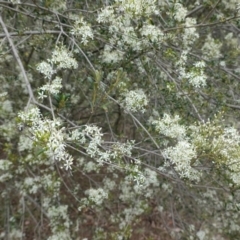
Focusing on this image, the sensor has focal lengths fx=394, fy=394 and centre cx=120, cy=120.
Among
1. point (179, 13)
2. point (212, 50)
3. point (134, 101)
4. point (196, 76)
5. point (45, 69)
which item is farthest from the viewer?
point (212, 50)

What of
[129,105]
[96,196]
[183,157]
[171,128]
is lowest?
[96,196]

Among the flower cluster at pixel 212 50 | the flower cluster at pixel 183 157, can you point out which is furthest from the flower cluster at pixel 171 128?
the flower cluster at pixel 212 50

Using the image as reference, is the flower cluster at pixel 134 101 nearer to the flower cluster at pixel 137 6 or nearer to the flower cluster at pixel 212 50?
the flower cluster at pixel 137 6

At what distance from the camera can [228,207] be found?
13.2ft

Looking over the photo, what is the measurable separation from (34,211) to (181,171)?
3280mm

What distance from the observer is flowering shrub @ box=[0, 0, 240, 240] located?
2260mm

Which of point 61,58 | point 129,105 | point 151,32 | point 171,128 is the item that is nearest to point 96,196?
point 129,105

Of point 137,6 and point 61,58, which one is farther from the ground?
point 137,6

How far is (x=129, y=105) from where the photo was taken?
287cm

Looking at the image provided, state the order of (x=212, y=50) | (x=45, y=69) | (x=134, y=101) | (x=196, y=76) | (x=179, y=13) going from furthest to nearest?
(x=212, y=50)
(x=179, y=13)
(x=134, y=101)
(x=196, y=76)
(x=45, y=69)

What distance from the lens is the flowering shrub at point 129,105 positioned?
2260 mm

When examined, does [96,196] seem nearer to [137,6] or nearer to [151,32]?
[151,32]

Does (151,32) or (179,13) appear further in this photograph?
(179,13)

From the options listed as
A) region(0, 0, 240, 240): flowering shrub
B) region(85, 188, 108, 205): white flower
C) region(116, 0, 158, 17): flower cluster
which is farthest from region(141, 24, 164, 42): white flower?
region(85, 188, 108, 205): white flower
